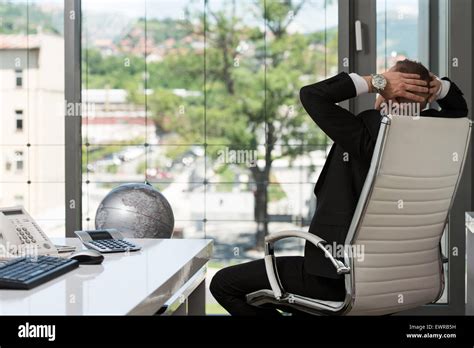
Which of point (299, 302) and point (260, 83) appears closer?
point (299, 302)

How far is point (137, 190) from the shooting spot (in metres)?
3.54

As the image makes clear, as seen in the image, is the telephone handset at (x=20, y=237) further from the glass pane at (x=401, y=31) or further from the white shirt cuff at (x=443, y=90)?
the glass pane at (x=401, y=31)

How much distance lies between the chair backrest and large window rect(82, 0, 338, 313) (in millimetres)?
2384

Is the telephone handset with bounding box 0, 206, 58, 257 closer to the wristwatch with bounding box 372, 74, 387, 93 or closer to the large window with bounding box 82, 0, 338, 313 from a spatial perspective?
the wristwatch with bounding box 372, 74, 387, 93

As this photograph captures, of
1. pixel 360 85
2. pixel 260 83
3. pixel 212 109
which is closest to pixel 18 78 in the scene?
pixel 212 109

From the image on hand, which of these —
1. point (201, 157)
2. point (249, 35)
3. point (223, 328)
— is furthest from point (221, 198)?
point (223, 328)

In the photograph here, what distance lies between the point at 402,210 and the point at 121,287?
1323 millimetres

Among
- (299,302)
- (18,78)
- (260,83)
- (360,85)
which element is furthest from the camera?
(260,83)

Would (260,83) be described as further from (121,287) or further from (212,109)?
(121,287)

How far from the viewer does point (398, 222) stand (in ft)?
9.34

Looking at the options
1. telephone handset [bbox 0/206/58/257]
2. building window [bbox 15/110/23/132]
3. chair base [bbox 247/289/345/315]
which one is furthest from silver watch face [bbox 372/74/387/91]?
building window [bbox 15/110/23/132]

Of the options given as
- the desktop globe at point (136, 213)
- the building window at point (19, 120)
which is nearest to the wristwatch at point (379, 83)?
the desktop globe at point (136, 213)

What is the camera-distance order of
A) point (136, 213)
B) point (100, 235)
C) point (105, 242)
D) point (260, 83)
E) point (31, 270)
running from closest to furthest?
point (31, 270), point (105, 242), point (100, 235), point (136, 213), point (260, 83)

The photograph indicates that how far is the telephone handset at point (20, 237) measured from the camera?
7.66 feet
